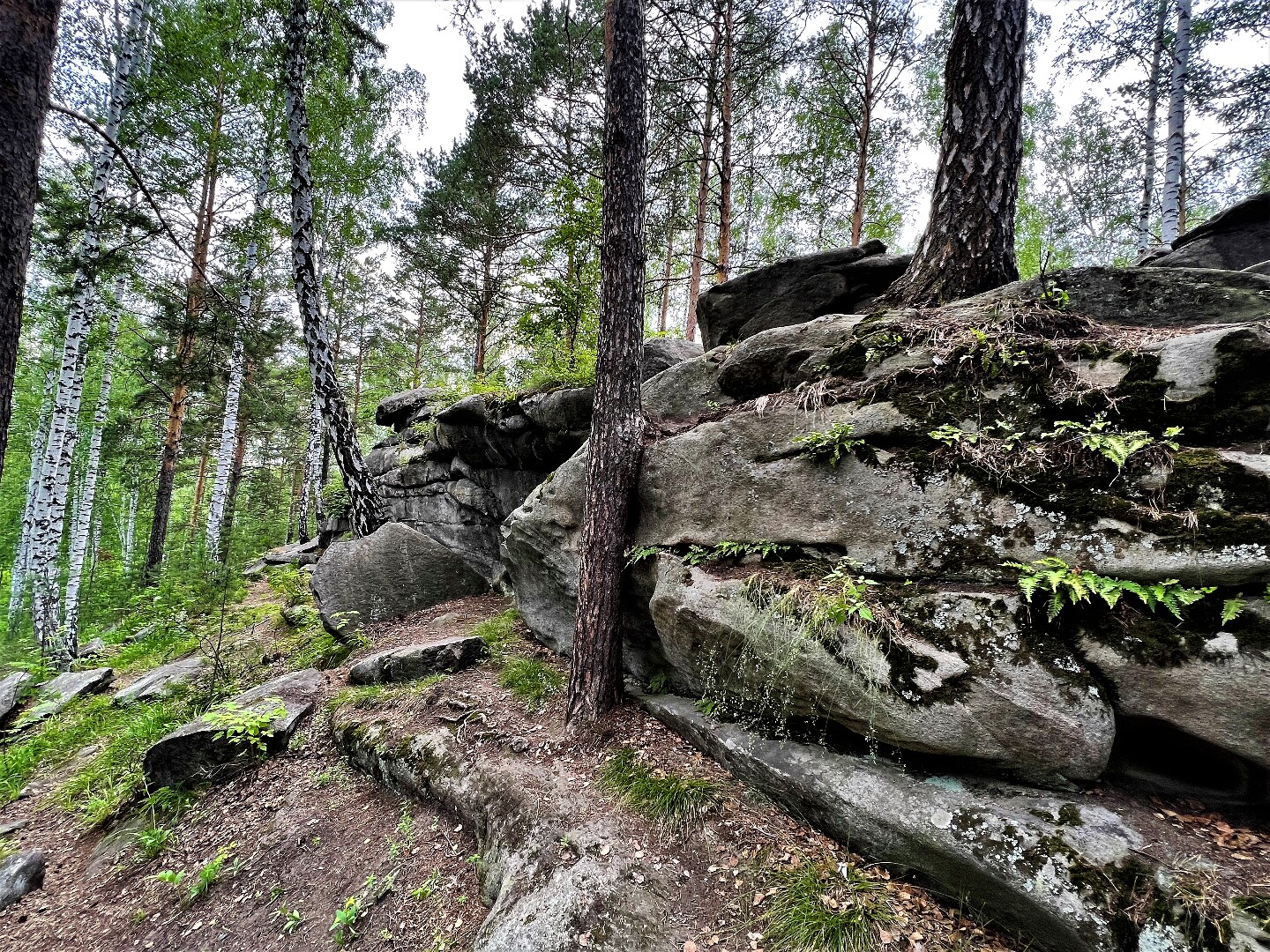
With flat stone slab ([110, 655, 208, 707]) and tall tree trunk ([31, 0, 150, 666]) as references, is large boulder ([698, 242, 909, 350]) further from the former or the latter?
tall tree trunk ([31, 0, 150, 666])

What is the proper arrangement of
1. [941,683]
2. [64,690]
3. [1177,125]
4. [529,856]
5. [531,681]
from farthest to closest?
1. [1177,125]
2. [64,690]
3. [531,681]
4. [529,856]
5. [941,683]

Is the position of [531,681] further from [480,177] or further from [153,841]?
[480,177]

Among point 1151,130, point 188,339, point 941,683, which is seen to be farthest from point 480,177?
point 1151,130

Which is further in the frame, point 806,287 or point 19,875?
point 806,287

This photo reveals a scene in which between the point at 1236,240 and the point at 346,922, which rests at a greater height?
the point at 1236,240

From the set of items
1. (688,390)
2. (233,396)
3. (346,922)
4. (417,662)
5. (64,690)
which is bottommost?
(64,690)

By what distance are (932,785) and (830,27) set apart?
1474cm

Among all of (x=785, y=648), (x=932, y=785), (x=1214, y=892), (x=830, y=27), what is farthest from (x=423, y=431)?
(x=830, y=27)

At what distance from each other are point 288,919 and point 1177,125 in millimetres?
19453

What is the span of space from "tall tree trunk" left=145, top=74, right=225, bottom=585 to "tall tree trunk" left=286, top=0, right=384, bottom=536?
5.30 m

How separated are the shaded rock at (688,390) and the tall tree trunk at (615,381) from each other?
91 cm

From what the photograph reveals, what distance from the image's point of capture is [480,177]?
11797 mm

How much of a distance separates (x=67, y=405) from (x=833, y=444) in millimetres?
13097

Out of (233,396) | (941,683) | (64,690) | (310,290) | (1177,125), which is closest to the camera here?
(941,683)
